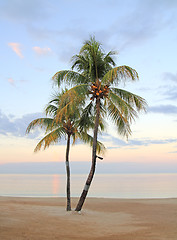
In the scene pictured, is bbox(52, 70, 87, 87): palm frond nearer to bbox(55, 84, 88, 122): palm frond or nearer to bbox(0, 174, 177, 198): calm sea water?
bbox(55, 84, 88, 122): palm frond

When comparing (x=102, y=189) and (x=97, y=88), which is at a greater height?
(x=97, y=88)

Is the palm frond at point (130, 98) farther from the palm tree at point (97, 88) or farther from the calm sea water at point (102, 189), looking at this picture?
the calm sea water at point (102, 189)

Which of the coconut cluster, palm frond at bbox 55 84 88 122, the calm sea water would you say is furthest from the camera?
the calm sea water

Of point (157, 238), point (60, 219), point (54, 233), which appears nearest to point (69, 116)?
point (60, 219)

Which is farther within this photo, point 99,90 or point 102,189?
point 102,189

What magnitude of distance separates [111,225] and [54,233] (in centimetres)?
347

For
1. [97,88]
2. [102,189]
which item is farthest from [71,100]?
[102,189]

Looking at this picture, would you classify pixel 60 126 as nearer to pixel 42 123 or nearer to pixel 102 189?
pixel 42 123

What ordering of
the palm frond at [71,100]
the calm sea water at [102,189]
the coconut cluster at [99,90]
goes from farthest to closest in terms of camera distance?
the calm sea water at [102,189] → the coconut cluster at [99,90] → the palm frond at [71,100]

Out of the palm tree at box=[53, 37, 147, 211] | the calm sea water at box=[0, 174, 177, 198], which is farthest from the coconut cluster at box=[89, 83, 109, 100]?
the calm sea water at box=[0, 174, 177, 198]

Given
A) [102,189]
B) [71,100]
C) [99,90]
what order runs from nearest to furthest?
[71,100] < [99,90] < [102,189]

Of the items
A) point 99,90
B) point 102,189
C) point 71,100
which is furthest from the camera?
point 102,189

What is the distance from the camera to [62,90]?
17547 millimetres

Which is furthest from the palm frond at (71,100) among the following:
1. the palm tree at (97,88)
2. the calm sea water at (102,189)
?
the calm sea water at (102,189)
